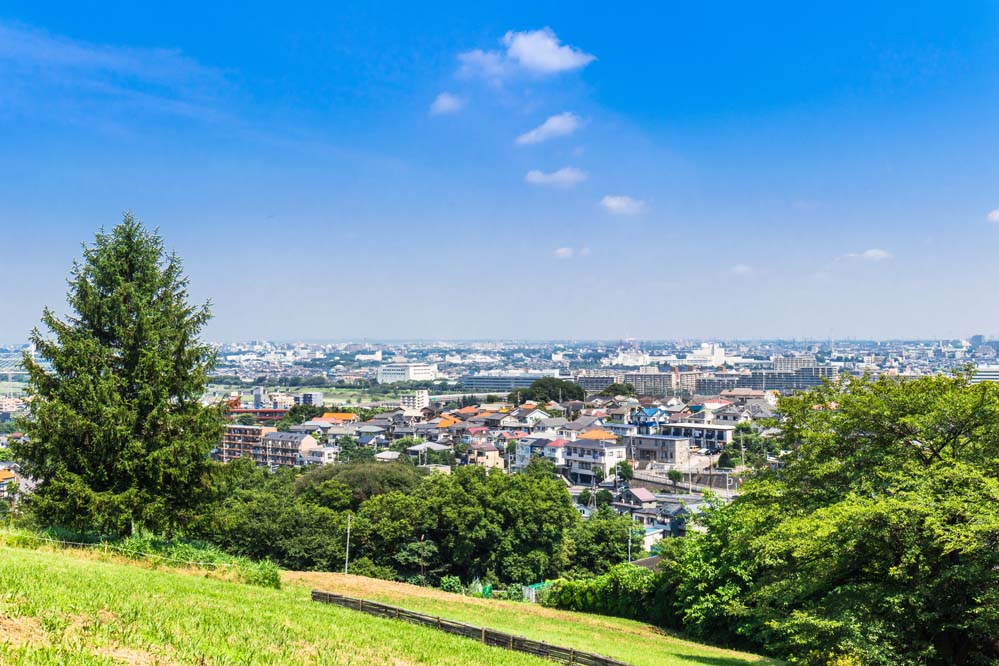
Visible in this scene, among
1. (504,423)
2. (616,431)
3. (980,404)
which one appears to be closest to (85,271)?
(980,404)

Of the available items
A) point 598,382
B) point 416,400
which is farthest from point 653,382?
point 416,400

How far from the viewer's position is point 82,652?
573 cm

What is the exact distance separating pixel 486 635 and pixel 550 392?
100538mm

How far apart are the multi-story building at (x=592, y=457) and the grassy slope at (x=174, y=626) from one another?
50.9m

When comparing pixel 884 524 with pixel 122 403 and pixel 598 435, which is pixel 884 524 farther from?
pixel 598 435

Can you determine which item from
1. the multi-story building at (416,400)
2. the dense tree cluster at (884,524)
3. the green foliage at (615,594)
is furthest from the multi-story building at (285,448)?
the dense tree cluster at (884,524)

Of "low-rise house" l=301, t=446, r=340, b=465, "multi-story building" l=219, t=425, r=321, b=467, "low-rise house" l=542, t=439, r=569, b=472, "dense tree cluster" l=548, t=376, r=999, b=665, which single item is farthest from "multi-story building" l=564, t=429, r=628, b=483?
"dense tree cluster" l=548, t=376, r=999, b=665

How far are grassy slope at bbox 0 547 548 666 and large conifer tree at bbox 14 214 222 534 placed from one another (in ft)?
7.21

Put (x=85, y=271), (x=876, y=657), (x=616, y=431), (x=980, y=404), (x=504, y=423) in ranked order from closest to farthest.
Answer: (x=876, y=657) → (x=980, y=404) → (x=85, y=271) → (x=616, y=431) → (x=504, y=423)

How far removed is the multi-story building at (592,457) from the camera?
60.1 metres

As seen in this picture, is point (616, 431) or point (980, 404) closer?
point (980, 404)

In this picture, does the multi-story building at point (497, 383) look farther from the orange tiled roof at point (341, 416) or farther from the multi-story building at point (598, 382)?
the orange tiled roof at point (341, 416)

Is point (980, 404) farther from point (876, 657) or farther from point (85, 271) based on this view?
point (85, 271)

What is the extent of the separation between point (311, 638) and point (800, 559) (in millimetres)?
7393
